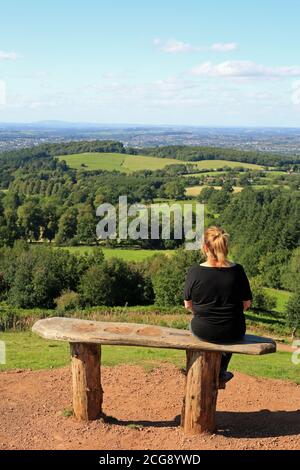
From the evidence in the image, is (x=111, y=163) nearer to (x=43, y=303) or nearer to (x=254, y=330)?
(x=43, y=303)

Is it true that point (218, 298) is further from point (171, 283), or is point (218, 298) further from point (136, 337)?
point (171, 283)

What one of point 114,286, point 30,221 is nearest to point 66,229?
point 30,221

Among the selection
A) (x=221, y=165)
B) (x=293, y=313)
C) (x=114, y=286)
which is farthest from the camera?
(x=221, y=165)

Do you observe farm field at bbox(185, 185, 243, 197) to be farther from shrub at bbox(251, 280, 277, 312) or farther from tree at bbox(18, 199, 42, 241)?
shrub at bbox(251, 280, 277, 312)

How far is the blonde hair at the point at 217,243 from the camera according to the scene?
657 centimetres

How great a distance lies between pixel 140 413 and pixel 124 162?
510ft

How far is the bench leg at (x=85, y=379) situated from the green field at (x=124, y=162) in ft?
453

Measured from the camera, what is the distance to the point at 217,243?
658 cm

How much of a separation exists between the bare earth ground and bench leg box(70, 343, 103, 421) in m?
0.21

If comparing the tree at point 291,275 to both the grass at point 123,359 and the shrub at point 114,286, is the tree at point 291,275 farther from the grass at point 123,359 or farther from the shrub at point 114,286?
the grass at point 123,359

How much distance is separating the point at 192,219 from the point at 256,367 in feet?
249

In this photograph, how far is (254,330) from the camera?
96.8 feet

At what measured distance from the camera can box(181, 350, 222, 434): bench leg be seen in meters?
7.07
